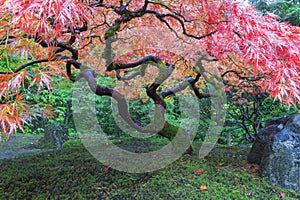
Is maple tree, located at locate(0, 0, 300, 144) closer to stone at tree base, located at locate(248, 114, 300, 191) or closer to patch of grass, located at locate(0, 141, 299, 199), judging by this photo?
stone at tree base, located at locate(248, 114, 300, 191)

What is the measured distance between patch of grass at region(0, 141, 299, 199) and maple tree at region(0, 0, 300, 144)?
54cm

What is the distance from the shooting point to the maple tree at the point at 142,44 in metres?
1.30

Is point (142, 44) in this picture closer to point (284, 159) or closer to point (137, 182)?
point (137, 182)

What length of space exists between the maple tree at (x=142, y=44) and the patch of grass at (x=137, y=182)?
54cm

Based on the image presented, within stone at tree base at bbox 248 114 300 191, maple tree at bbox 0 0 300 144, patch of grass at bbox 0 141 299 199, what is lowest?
patch of grass at bbox 0 141 299 199

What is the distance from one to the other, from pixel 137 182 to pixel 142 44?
5.77 feet

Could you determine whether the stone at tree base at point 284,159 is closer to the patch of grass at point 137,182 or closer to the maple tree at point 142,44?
the patch of grass at point 137,182

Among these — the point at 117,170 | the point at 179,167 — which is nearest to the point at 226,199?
the point at 179,167

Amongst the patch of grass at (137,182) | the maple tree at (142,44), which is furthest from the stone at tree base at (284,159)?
the maple tree at (142,44)

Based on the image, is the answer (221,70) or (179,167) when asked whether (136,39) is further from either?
(179,167)

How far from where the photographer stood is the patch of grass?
1999mm

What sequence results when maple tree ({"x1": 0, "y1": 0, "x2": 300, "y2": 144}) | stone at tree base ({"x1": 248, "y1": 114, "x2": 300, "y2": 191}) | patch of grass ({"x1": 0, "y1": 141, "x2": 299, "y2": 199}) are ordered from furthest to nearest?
stone at tree base ({"x1": 248, "y1": 114, "x2": 300, "y2": 191}), patch of grass ({"x1": 0, "y1": 141, "x2": 299, "y2": 199}), maple tree ({"x1": 0, "y1": 0, "x2": 300, "y2": 144})

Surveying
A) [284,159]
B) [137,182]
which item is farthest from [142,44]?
[284,159]

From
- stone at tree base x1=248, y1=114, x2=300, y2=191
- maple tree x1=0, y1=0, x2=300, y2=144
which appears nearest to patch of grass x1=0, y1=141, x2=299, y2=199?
stone at tree base x1=248, y1=114, x2=300, y2=191
